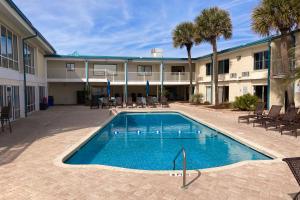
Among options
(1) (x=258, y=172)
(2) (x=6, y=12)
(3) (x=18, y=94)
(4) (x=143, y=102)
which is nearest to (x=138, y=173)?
(1) (x=258, y=172)

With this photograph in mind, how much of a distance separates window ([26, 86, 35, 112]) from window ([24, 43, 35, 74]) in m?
1.30

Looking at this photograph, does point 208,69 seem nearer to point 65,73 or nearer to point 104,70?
point 104,70

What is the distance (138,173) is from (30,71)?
16.3 metres

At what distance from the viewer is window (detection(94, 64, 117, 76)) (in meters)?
28.1

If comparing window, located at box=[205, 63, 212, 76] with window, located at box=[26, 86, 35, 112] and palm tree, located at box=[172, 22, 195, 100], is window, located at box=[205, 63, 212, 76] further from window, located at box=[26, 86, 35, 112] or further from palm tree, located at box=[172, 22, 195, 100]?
window, located at box=[26, 86, 35, 112]

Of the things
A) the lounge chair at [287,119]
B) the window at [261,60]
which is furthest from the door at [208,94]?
the lounge chair at [287,119]

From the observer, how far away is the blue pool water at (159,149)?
7.78 m

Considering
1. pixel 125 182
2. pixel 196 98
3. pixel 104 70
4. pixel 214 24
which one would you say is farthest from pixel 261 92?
pixel 125 182

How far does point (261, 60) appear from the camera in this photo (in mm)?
19688

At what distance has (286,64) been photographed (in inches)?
591

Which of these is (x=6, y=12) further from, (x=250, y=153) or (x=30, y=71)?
(x=250, y=153)

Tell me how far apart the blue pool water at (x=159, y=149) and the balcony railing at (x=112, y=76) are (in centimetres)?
1434

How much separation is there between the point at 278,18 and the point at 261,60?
6.16m

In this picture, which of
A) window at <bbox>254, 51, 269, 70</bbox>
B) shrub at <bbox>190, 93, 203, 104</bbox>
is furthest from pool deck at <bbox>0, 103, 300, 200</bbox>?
shrub at <bbox>190, 93, 203, 104</bbox>
